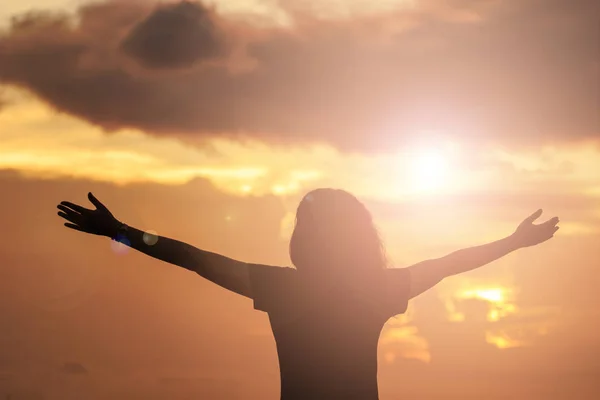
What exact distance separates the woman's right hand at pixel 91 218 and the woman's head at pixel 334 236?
1998 mm

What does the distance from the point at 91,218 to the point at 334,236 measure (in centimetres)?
267

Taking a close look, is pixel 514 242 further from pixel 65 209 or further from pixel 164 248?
pixel 65 209

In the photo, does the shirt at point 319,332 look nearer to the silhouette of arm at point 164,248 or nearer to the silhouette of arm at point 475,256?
the silhouette of arm at point 164,248

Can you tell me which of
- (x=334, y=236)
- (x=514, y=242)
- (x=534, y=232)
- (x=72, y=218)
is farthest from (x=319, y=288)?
(x=534, y=232)

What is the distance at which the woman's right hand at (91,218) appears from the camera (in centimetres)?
834

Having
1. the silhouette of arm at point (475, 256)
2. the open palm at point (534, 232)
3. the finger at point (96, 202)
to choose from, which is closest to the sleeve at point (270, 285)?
the silhouette of arm at point (475, 256)

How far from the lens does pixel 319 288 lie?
791 cm

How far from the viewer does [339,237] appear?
817 centimetres

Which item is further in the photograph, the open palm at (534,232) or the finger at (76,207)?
the open palm at (534,232)

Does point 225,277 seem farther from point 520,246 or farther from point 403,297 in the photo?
point 520,246

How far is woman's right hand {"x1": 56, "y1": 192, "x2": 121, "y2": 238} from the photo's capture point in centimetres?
834

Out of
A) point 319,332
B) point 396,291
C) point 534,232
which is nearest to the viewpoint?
point 319,332

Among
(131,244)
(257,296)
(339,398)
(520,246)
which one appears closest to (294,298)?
(257,296)

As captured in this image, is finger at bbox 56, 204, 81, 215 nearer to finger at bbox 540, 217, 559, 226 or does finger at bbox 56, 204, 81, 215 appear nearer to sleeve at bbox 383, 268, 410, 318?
sleeve at bbox 383, 268, 410, 318
